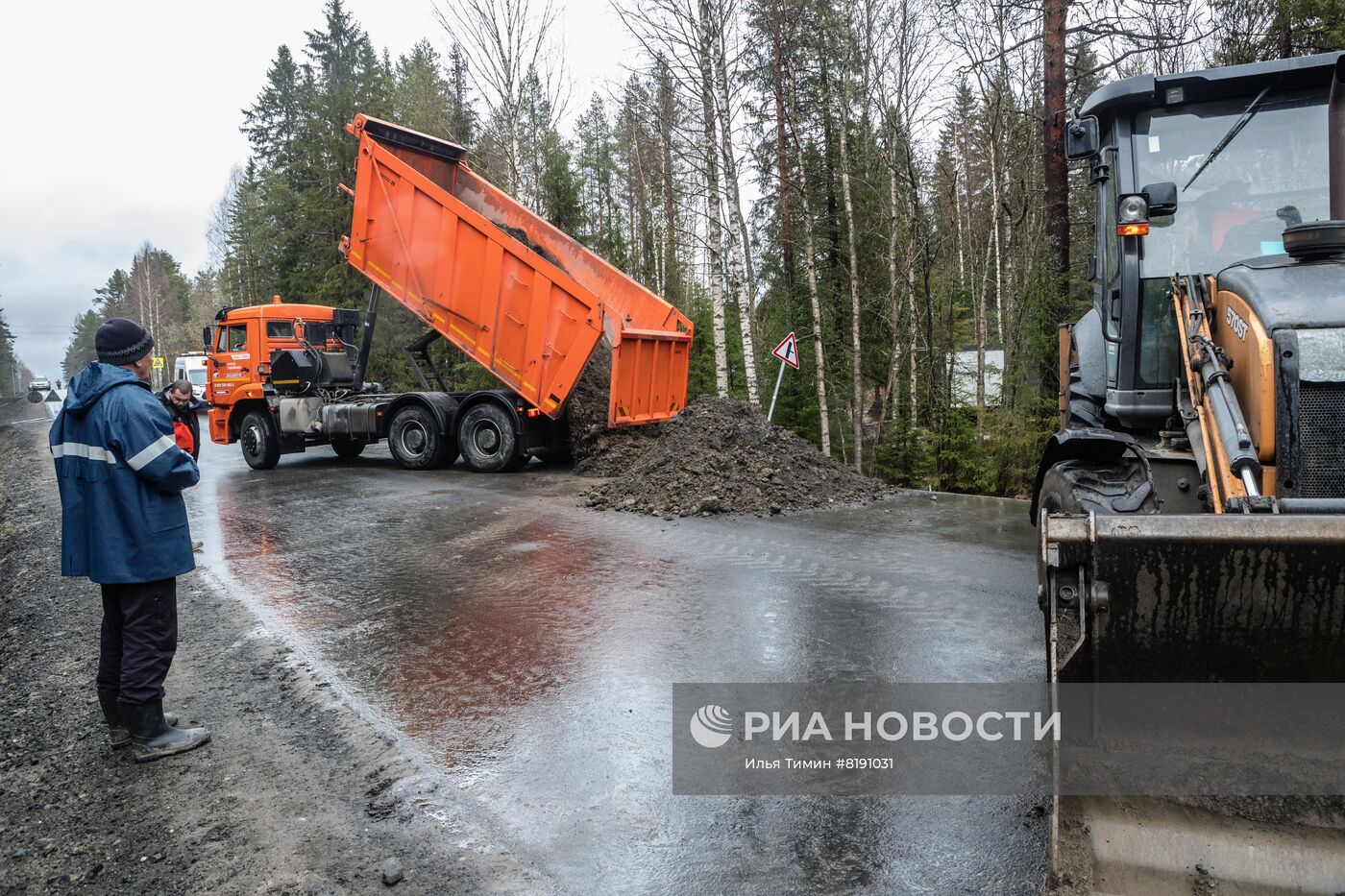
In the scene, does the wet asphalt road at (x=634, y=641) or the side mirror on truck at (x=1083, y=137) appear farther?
the side mirror on truck at (x=1083, y=137)

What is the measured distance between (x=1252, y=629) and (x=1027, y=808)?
1010mm

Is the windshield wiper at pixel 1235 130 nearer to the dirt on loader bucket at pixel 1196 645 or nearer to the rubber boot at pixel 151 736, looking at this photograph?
the dirt on loader bucket at pixel 1196 645

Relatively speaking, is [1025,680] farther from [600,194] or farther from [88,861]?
[600,194]

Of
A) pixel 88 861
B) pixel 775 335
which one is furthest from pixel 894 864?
pixel 775 335

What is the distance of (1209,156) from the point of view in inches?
203

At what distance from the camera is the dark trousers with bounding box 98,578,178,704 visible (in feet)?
13.1

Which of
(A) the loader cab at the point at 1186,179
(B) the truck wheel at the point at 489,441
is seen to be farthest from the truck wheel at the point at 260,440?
(A) the loader cab at the point at 1186,179

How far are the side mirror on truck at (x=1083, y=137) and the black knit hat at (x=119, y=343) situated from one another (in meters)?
5.09

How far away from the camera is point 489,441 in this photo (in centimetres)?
1355

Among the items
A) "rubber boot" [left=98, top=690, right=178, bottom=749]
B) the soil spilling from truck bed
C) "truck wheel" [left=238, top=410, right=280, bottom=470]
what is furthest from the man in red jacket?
"truck wheel" [left=238, top=410, right=280, bottom=470]

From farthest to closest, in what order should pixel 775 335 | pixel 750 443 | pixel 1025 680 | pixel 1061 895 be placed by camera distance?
pixel 775 335
pixel 750 443
pixel 1025 680
pixel 1061 895

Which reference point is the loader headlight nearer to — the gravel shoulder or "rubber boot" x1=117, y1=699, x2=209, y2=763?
the gravel shoulder

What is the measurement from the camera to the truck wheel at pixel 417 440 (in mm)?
13922

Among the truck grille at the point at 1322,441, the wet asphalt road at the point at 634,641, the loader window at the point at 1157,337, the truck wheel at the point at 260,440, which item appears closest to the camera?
the wet asphalt road at the point at 634,641
